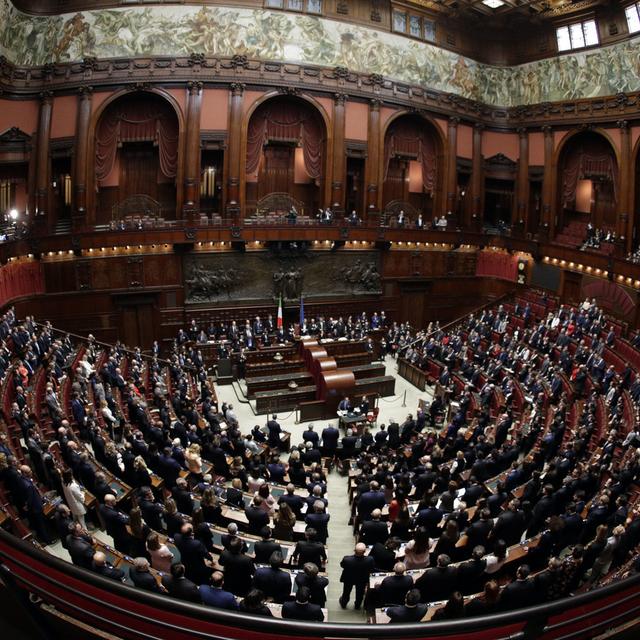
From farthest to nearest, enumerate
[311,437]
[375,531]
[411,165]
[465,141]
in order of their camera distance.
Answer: [411,165]
[465,141]
[311,437]
[375,531]

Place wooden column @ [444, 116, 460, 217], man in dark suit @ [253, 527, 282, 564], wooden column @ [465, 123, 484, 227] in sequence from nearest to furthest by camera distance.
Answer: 1. man in dark suit @ [253, 527, 282, 564]
2. wooden column @ [444, 116, 460, 217]
3. wooden column @ [465, 123, 484, 227]

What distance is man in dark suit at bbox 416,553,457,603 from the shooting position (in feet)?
18.1

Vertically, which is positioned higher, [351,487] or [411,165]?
[411,165]

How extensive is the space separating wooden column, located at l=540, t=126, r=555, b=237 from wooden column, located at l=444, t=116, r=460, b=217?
13.4ft

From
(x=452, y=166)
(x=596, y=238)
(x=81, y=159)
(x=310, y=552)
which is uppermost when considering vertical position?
(x=452, y=166)

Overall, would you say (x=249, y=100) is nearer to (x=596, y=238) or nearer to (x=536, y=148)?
(x=536, y=148)

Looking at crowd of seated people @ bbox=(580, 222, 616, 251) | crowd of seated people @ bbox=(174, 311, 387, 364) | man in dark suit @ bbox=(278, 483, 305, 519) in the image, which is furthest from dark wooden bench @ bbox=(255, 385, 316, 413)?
crowd of seated people @ bbox=(580, 222, 616, 251)

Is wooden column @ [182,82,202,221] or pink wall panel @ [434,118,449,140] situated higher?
pink wall panel @ [434,118,449,140]

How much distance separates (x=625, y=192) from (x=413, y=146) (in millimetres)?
9317

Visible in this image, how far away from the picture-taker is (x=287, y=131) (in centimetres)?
2325

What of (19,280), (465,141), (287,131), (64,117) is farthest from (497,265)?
(19,280)

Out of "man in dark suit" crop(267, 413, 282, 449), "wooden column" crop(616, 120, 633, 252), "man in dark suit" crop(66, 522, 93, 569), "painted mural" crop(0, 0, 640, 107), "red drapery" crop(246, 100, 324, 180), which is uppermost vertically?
"painted mural" crop(0, 0, 640, 107)

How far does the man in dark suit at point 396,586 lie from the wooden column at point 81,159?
1865 cm

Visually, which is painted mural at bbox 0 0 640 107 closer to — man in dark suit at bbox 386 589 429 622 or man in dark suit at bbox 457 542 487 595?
man in dark suit at bbox 457 542 487 595
